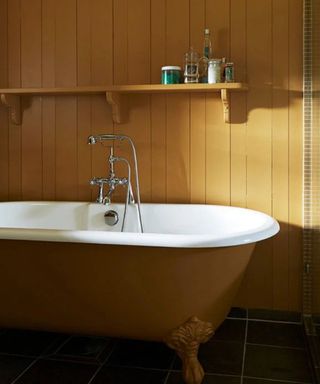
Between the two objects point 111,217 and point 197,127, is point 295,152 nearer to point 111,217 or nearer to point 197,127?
point 197,127

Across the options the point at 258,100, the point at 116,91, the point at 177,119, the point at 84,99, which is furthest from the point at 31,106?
the point at 258,100

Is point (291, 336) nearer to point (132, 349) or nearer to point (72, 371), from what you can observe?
point (132, 349)

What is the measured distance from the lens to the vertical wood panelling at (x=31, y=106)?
306cm

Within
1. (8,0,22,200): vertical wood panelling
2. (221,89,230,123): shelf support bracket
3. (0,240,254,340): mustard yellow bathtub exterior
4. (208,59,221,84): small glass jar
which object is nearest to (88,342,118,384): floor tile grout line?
(0,240,254,340): mustard yellow bathtub exterior

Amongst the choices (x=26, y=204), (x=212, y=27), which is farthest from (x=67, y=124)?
(x=212, y=27)

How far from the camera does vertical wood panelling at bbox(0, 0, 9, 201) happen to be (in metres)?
3.10

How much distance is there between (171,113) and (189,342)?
1399mm

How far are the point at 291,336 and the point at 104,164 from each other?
144cm

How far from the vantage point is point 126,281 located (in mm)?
1964

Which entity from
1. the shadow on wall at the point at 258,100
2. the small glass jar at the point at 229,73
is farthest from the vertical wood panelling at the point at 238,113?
the small glass jar at the point at 229,73

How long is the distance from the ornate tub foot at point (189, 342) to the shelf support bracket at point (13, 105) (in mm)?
1757

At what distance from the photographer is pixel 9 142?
10.3 feet

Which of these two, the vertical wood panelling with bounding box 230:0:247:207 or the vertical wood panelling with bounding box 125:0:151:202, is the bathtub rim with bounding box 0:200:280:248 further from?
the vertical wood panelling with bounding box 125:0:151:202

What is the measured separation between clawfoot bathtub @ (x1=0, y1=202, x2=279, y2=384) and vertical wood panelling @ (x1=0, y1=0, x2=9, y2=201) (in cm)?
118
